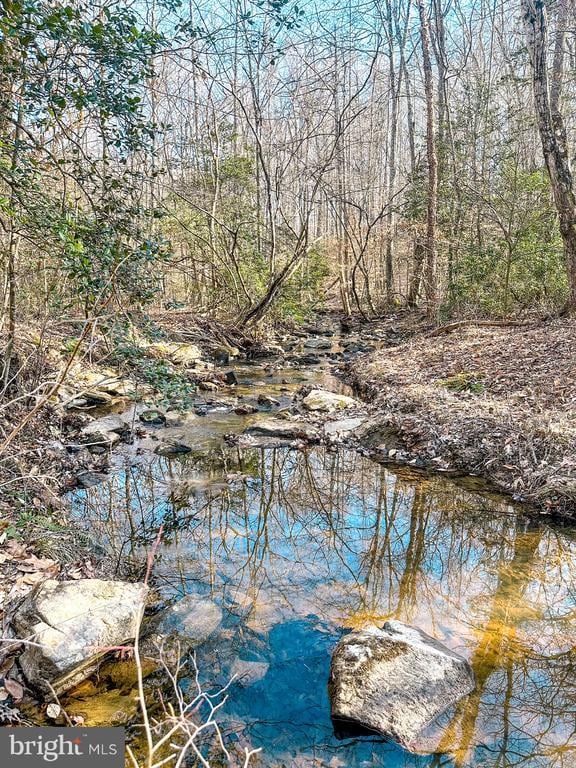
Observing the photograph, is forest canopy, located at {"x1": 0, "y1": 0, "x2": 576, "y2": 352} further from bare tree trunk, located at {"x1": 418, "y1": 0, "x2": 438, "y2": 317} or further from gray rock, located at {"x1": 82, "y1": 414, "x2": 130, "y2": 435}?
gray rock, located at {"x1": 82, "y1": 414, "x2": 130, "y2": 435}

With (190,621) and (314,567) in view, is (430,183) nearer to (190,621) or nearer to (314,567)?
(314,567)

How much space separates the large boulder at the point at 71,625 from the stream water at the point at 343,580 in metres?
0.57

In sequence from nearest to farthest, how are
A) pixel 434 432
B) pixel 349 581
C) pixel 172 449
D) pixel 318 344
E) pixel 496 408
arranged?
pixel 349 581 < pixel 496 408 < pixel 434 432 < pixel 172 449 < pixel 318 344

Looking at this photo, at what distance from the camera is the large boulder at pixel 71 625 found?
2.80 m

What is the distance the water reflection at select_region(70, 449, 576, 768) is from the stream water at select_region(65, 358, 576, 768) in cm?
1

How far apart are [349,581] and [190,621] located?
50.2 inches

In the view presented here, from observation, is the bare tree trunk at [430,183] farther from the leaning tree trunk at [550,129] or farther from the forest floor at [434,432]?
the leaning tree trunk at [550,129]

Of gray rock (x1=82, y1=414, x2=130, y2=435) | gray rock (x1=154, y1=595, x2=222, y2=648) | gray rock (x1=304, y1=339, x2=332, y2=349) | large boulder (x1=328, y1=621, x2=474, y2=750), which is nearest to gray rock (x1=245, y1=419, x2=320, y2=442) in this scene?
gray rock (x1=82, y1=414, x2=130, y2=435)

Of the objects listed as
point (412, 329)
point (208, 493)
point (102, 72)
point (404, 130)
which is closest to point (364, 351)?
point (412, 329)

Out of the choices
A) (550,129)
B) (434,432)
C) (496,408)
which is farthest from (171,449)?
(550,129)

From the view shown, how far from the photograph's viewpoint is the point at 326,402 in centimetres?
837

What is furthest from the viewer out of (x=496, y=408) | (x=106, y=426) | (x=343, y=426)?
(x=343, y=426)

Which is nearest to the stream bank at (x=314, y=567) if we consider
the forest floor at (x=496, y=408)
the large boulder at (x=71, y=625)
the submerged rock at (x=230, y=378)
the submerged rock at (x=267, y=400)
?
the large boulder at (x=71, y=625)

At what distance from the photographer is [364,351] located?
13242 millimetres
